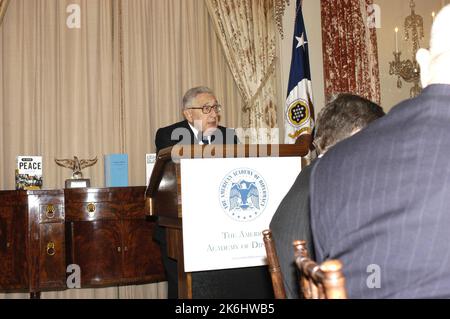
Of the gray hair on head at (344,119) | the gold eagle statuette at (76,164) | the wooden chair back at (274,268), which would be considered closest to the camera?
the wooden chair back at (274,268)

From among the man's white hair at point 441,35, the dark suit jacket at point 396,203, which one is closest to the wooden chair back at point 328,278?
the dark suit jacket at point 396,203

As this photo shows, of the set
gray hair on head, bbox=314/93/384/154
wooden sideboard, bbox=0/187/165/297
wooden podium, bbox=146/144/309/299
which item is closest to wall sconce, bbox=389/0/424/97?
wooden sideboard, bbox=0/187/165/297

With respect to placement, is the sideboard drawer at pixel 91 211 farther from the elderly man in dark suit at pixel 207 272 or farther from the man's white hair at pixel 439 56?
the man's white hair at pixel 439 56

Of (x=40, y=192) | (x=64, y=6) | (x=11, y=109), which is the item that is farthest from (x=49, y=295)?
(x=64, y=6)

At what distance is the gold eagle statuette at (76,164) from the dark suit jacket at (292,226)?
342 cm

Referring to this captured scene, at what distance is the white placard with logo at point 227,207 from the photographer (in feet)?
8.05

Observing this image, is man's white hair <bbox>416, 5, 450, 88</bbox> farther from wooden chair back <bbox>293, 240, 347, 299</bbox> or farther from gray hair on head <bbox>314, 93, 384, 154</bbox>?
gray hair on head <bbox>314, 93, 384, 154</bbox>

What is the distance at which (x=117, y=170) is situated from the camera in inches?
207

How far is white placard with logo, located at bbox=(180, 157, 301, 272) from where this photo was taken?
96.6 inches

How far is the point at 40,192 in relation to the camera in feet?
14.3

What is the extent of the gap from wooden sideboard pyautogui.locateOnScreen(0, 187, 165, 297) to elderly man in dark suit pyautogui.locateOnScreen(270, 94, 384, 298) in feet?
9.09
